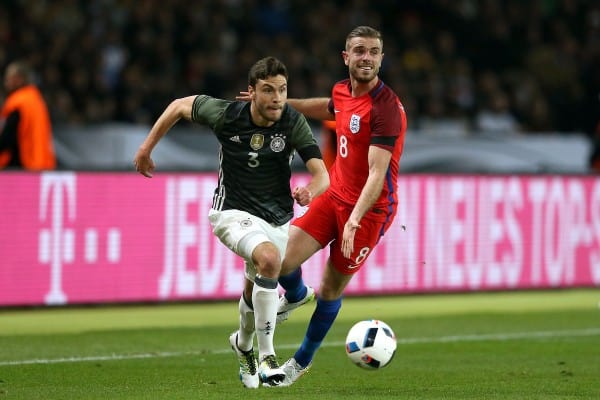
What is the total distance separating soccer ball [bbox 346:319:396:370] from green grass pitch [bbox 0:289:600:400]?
19cm

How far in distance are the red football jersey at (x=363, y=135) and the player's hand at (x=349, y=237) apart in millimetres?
589

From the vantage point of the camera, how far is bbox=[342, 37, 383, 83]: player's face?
28.4 feet

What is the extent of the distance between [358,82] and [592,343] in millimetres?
4260

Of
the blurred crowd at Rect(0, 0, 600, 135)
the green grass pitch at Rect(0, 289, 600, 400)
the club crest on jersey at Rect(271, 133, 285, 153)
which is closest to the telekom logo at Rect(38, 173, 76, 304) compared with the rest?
the green grass pitch at Rect(0, 289, 600, 400)

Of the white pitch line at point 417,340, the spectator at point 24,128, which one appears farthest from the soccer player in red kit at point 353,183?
the spectator at point 24,128

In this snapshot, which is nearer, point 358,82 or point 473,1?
point 358,82

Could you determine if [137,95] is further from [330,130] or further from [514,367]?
[514,367]

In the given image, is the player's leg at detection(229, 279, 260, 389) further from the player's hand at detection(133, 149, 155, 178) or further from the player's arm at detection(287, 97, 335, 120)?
the player's arm at detection(287, 97, 335, 120)

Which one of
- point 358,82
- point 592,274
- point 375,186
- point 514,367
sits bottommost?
A: point 592,274

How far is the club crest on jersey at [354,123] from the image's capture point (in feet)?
28.8

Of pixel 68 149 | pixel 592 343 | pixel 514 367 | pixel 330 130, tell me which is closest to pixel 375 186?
pixel 514 367

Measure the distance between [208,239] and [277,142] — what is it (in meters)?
6.00

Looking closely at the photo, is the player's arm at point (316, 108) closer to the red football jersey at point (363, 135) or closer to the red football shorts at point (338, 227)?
the red football jersey at point (363, 135)

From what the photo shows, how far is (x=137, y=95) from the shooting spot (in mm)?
17797
